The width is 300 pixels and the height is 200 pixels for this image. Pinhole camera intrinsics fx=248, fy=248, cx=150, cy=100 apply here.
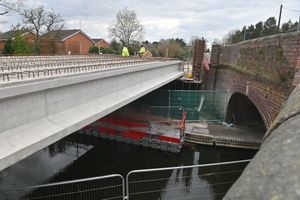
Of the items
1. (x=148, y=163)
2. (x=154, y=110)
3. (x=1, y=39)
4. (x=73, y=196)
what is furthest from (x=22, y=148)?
(x=1, y=39)

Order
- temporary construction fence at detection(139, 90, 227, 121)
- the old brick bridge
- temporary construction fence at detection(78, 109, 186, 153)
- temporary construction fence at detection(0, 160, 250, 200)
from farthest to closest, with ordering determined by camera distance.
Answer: temporary construction fence at detection(139, 90, 227, 121), temporary construction fence at detection(78, 109, 186, 153), temporary construction fence at detection(0, 160, 250, 200), the old brick bridge

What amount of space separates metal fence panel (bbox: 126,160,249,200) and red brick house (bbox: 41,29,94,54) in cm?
2108

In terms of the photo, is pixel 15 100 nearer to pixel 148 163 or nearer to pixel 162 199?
pixel 162 199

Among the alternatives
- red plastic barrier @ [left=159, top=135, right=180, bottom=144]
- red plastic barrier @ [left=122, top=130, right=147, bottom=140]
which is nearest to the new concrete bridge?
red plastic barrier @ [left=159, top=135, right=180, bottom=144]

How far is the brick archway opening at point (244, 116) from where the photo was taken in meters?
17.1

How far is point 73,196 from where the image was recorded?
975 centimetres

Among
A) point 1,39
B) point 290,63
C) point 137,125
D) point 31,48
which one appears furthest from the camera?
point 1,39

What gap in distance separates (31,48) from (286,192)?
3163cm

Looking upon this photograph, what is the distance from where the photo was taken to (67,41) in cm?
4603

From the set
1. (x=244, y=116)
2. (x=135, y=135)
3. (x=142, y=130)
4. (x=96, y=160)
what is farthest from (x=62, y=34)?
(x=244, y=116)

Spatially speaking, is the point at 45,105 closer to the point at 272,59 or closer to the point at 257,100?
the point at 272,59

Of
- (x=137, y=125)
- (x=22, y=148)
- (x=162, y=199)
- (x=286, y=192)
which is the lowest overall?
(x=162, y=199)

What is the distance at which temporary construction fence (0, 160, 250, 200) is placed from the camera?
9.84m

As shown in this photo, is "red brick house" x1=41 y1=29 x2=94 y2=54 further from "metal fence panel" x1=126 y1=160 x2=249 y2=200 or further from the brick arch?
the brick arch
